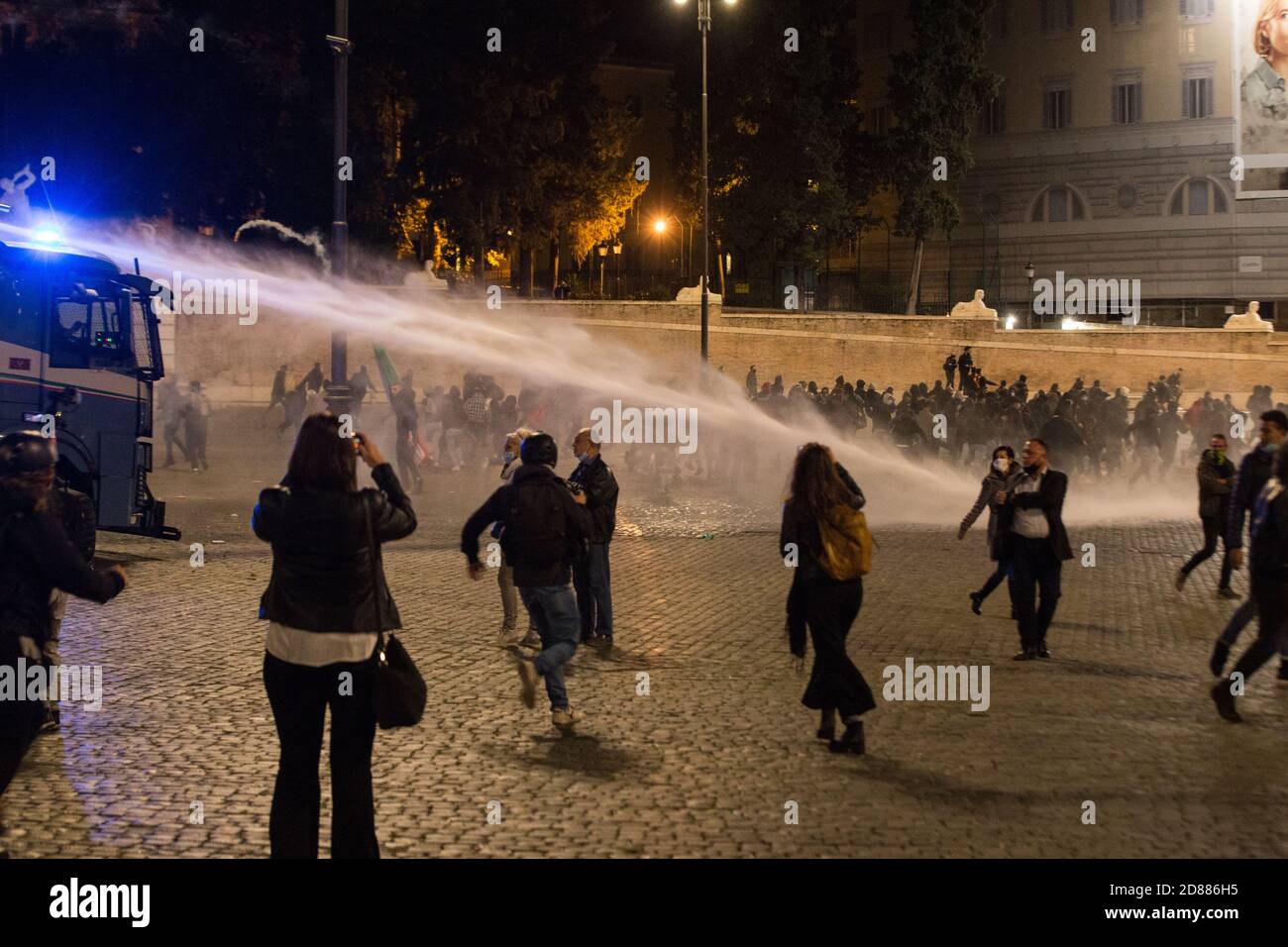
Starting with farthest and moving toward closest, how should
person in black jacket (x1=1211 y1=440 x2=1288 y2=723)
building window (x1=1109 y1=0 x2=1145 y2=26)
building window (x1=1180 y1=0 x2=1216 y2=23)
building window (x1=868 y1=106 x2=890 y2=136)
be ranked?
building window (x1=868 y1=106 x2=890 y2=136) → building window (x1=1109 y1=0 x2=1145 y2=26) → building window (x1=1180 y1=0 x2=1216 y2=23) → person in black jacket (x1=1211 y1=440 x2=1288 y2=723)

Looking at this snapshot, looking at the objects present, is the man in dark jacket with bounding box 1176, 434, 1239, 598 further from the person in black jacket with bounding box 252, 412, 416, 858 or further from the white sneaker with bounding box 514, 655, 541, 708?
the person in black jacket with bounding box 252, 412, 416, 858

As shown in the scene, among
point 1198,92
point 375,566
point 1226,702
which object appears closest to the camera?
point 375,566

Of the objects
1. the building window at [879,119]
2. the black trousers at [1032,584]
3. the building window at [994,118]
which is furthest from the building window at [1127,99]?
the black trousers at [1032,584]

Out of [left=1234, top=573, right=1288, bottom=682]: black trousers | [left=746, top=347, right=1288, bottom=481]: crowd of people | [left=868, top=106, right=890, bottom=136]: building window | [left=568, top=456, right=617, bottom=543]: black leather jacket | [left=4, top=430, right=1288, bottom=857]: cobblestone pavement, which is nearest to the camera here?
[left=4, top=430, right=1288, bottom=857]: cobblestone pavement

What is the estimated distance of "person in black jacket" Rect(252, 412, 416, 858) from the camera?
5.16m

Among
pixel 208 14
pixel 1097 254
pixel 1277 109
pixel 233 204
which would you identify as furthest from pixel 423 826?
pixel 1097 254

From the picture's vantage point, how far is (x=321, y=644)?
5160 millimetres

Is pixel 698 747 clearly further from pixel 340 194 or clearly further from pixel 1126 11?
pixel 1126 11

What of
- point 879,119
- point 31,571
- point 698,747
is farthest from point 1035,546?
point 879,119

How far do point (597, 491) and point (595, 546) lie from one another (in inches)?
18.3

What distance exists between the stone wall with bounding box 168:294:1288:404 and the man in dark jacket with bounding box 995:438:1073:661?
1125 inches

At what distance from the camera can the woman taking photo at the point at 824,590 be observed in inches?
302

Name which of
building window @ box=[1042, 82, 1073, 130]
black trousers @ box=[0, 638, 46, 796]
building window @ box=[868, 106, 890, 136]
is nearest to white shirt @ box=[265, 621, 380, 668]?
black trousers @ box=[0, 638, 46, 796]
